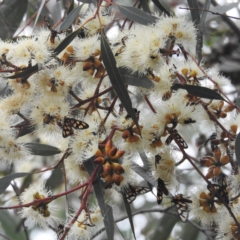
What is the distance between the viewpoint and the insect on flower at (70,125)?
126 centimetres

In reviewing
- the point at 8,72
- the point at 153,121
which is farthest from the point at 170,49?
the point at 8,72

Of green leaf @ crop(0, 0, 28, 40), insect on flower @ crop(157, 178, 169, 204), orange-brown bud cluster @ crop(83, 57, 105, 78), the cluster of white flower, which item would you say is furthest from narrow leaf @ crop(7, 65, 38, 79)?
green leaf @ crop(0, 0, 28, 40)

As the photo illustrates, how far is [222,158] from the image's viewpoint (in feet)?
4.44

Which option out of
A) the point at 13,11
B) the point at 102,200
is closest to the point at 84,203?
the point at 102,200

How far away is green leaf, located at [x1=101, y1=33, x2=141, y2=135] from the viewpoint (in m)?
1.23

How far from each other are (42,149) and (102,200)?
0.29m

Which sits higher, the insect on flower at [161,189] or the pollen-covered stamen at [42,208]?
the insect on flower at [161,189]

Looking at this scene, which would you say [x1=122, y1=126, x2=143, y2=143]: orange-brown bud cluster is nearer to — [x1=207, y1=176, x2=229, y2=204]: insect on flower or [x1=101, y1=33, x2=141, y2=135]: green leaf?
[x1=101, y1=33, x2=141, y2=135]: green leaf

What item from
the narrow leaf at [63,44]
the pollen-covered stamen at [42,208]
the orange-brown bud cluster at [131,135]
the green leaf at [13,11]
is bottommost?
the pollen-covered stamen at [42,208]

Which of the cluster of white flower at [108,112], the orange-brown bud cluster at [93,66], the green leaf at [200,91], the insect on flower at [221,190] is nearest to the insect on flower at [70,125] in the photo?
the cluster of white flower at [108,112]

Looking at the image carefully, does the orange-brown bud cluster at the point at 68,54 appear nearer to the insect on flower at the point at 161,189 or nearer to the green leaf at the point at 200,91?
the green leaf at the point at 200,91

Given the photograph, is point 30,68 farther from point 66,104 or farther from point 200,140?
point 200,140

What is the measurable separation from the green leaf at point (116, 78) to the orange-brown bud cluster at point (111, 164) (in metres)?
0.08

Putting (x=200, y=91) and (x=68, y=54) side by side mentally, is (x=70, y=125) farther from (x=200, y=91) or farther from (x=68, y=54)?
(x=200, y=91)
